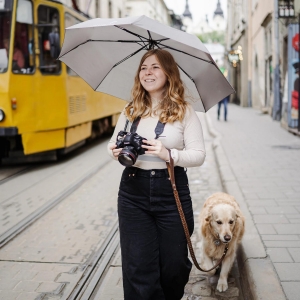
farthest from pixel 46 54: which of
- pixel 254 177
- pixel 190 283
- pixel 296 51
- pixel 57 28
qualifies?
pixel 296 51

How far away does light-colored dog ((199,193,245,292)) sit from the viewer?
364 cm

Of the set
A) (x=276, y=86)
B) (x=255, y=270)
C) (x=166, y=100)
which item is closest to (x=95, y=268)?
(x=255, y=270)

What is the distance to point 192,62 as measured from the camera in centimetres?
319

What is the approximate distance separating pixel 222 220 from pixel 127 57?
1.50m

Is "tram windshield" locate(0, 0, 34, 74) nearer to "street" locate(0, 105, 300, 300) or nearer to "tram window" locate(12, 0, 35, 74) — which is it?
"tram window" locate(12, 0, 35, 74)

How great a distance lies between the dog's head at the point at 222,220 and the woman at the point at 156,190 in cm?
75

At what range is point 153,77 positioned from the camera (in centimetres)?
279

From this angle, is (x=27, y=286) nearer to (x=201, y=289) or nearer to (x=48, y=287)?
(x=48, y=287)

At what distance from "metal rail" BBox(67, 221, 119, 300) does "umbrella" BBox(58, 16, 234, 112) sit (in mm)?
1686

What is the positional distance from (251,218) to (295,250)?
1.01m

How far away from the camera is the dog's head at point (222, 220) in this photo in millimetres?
3566

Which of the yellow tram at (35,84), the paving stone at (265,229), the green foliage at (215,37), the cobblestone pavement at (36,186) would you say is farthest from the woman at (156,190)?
the green foliage at (215,37)

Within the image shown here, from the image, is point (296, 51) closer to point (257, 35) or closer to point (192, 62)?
point (192, 62)

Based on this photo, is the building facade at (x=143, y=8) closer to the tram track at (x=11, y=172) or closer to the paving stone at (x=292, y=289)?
the tram track at (x=11, y=172)
